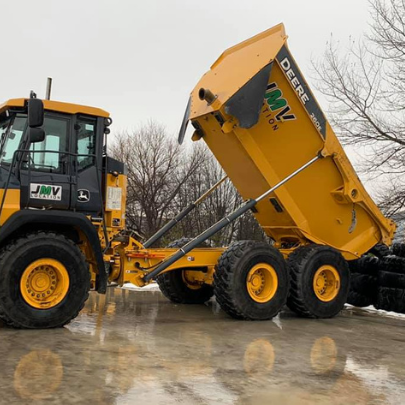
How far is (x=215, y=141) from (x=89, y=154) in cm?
224

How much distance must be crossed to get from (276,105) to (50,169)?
11.6 ft

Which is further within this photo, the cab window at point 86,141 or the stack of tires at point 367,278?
the stack of tires at point 367,278

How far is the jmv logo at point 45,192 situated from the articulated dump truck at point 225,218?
12 mm

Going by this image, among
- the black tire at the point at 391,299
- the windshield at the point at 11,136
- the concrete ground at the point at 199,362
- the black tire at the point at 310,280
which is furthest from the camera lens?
the black tire at the point at 391,299

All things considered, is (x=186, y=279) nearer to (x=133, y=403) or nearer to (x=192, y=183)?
(x=133, y=403)

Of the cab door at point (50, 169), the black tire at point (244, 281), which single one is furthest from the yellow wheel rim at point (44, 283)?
the black tire at point (244, 281)

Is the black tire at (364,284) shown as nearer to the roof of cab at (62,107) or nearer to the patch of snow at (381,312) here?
the patch of snow at (381,312)

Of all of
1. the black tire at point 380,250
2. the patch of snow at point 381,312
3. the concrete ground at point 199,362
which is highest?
the black tire at point 380,250

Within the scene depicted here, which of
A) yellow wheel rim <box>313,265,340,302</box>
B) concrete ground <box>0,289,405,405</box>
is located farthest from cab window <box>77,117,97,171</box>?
yellow wheel rim <box>313,265,340,302</box>

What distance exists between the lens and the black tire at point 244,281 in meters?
7.72

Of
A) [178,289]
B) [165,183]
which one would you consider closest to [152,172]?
[165,183]

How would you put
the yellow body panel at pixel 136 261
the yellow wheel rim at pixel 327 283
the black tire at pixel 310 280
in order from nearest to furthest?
1. the yellow body panel at pixel 136 261
2. the black tire at pixel 310 280
3. the yellow wheel rim at pixel 327 283

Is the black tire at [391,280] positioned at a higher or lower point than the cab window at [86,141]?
lower

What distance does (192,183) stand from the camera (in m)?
35.5
